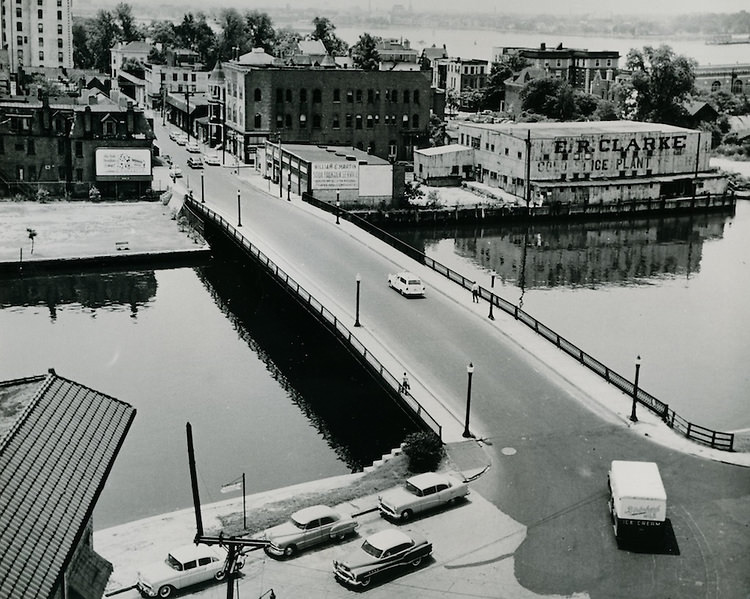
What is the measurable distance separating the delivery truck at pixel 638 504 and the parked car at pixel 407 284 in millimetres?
26825

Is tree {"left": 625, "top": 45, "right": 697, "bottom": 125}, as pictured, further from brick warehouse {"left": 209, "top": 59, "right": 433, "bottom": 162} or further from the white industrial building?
brick warehouse {"left": 209, "top": 59, "right": 433, "bottom": 162}

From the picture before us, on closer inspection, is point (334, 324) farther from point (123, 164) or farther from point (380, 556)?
point (123, 164)

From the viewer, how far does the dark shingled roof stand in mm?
18156

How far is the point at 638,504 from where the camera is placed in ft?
95.5

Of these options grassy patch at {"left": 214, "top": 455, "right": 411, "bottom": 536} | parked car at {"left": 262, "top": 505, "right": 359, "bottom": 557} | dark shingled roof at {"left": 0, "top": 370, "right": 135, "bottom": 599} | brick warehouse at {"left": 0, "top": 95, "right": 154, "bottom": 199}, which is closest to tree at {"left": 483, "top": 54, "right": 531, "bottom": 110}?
brick warehouse at {"left": 0, "top": 95, "right": 154, "bottom": 199}

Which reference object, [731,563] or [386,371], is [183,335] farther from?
[731,563]

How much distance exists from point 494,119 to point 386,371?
117036 millimetres

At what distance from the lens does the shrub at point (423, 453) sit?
112 feet

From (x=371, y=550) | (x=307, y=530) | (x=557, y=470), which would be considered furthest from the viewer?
(x=557, y=470)

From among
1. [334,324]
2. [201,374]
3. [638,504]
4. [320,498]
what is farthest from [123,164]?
[638,504]

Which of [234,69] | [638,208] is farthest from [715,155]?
[234,69]

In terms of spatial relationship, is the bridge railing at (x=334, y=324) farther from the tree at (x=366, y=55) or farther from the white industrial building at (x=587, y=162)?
the tree at (x=366, y=55)

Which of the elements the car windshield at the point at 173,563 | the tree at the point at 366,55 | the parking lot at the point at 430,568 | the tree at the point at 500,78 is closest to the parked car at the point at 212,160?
the tree at the point at 366,55

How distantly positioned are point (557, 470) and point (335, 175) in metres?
60.0
